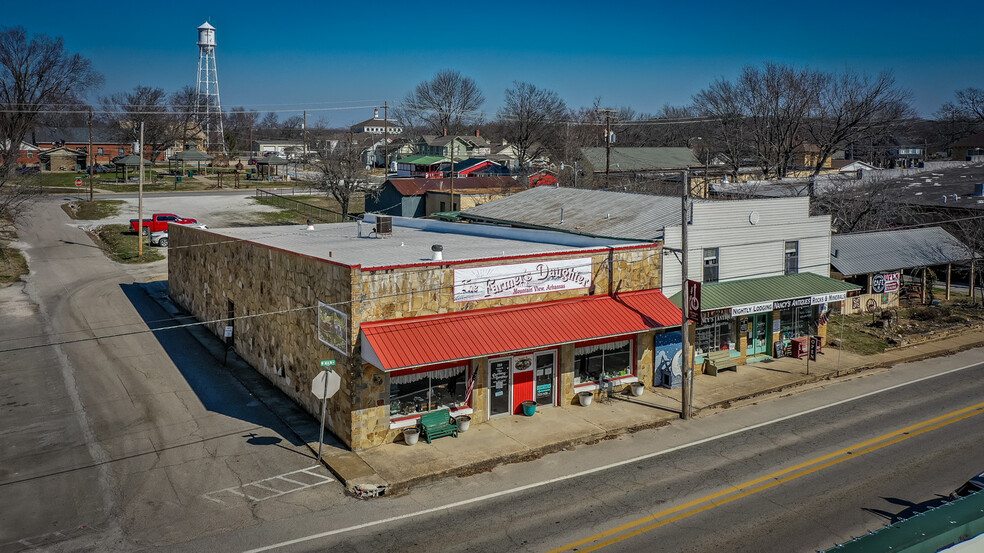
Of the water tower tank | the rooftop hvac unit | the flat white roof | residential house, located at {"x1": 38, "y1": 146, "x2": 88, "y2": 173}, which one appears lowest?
the flat white roof

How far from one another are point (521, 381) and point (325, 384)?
21.6ft

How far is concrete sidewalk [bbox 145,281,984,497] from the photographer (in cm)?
1814

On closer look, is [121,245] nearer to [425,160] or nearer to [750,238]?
[750,238]

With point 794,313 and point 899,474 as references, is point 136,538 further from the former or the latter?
point 794,313

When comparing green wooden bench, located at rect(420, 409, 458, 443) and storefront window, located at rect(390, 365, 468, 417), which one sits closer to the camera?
green wooden bench, located at rect(420, 409, 458, 443)

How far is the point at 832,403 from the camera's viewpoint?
2383 cm

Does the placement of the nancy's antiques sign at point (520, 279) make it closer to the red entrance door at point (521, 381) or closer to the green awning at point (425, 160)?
the red entrance door at point (521, 381)

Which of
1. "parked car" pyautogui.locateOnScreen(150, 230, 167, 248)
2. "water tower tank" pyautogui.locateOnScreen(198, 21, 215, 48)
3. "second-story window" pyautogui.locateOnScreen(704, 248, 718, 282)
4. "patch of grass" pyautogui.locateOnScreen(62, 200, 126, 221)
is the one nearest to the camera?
"second-story window" pyautogui.locateOnScreen(704, 248, 718, 282)

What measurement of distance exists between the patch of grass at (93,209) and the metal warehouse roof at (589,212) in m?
35.8

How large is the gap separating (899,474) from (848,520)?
3.57 m

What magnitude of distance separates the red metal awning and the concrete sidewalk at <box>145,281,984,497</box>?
2499 millimetres

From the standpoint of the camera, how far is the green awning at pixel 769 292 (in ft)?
84.1

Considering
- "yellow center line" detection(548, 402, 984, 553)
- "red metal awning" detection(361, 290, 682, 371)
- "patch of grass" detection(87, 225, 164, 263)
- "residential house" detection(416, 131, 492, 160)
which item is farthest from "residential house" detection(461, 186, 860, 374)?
"residential house" detection(416, 131, 492, 160)

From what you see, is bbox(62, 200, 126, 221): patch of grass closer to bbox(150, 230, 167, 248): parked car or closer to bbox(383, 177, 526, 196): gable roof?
bbox(150, 230, 167, 248): parked car
